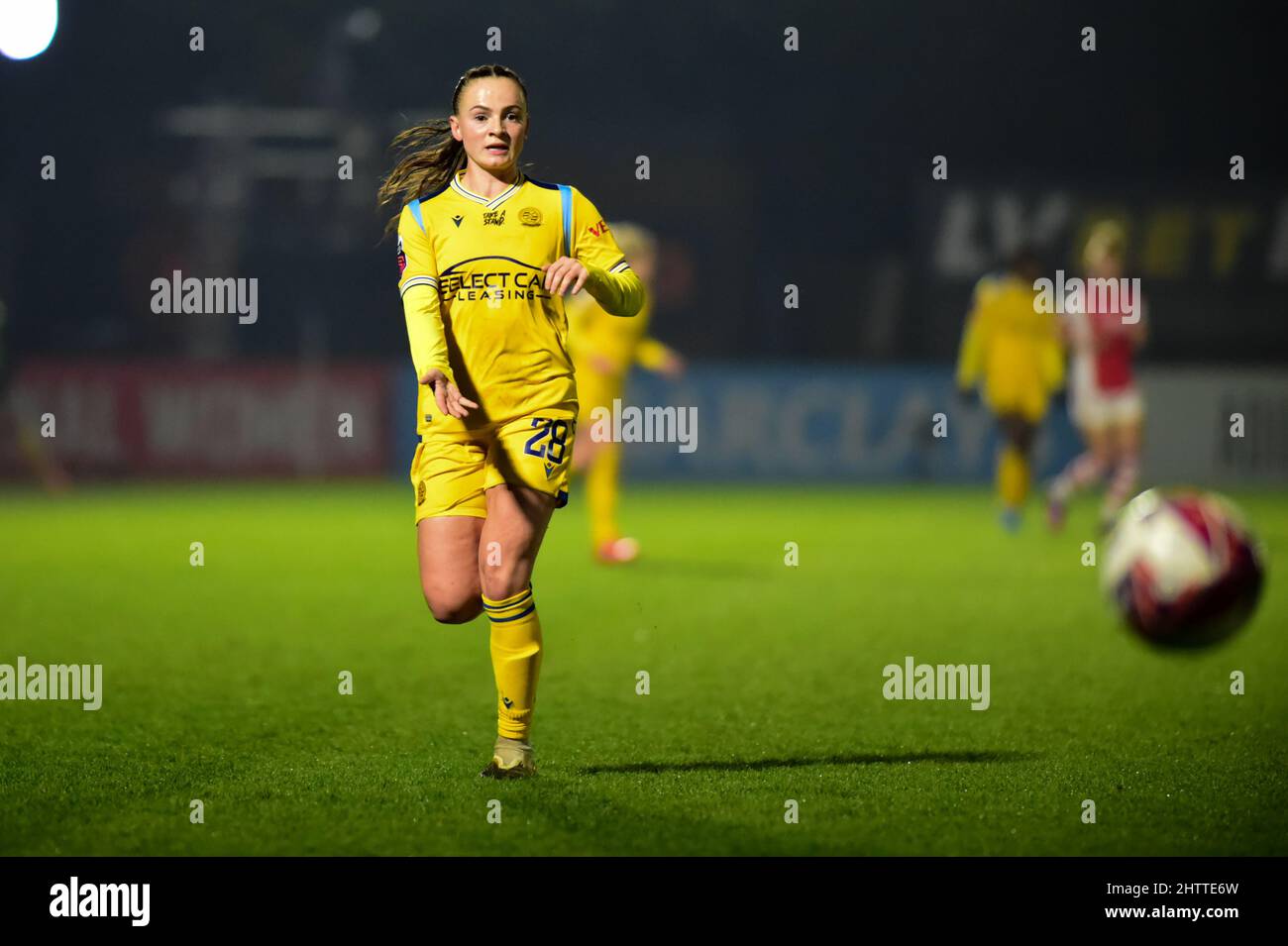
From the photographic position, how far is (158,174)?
70.8 feet

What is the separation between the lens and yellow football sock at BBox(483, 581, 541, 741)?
5230 millimetres

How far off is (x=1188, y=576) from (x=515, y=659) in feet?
6.60

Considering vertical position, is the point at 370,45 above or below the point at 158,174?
above

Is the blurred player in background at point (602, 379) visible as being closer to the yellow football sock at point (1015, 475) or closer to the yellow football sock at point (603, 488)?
the yellow football sock at point (603, 488)

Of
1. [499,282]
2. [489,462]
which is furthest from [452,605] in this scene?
[499,282]

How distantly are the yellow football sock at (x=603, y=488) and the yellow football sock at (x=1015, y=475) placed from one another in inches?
160

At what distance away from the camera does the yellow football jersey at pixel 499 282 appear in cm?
518

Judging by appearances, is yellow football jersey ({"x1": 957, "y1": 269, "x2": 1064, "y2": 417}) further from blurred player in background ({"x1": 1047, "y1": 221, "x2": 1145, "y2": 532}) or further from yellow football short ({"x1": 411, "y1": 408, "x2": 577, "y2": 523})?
yellow football short ({"x1": 411, "y1": 408, "x2": 577, "y2": 523})

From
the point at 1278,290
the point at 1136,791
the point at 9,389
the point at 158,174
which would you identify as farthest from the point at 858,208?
the point at 1136,791

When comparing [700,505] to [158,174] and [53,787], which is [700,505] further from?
[53,787]

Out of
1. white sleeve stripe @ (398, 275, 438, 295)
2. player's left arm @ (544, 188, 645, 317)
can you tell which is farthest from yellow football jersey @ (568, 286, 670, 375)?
white sleeve stripe @ (398, 275, 438, 295)

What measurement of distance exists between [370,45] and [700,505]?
27.9ft

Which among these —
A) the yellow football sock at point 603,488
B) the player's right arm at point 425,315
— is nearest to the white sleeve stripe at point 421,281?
the player's right arm at point 425,315
